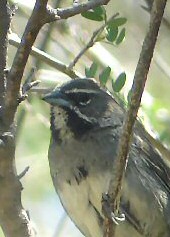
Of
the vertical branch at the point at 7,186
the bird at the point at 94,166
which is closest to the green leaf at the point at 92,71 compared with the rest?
the bird at the point at 94,166

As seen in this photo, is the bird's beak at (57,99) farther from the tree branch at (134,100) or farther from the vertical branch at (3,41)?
the tree branch at (134,100)

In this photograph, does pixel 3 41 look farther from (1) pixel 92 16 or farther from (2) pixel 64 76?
(2) pixel 64 76

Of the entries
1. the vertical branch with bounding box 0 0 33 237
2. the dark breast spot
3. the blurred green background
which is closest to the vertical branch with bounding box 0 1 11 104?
the vertical branch with bounding box 0 0 33 237

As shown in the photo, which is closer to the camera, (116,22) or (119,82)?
(116,22)

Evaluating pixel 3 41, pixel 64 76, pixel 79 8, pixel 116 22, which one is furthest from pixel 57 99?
pixel 64 76

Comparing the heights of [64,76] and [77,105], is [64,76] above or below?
below

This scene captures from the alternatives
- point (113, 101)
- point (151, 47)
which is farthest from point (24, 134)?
point (151, 47)

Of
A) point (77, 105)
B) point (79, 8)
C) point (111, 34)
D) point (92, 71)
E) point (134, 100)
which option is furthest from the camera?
point (92, 71)
